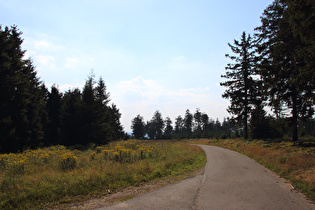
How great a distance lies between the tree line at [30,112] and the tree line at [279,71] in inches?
883

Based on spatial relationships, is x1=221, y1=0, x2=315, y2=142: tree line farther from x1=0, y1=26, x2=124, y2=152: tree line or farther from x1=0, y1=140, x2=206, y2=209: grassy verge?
x1=0, y1=26, x2=124, y2=152: tree line

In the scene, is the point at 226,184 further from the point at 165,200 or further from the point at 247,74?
the point at 247,74

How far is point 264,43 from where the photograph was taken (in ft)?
67.6

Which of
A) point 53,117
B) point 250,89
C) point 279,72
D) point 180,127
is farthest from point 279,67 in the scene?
point 180,127

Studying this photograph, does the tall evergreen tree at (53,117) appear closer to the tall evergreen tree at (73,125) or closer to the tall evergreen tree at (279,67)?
the tall evergreen tree at (73,125)

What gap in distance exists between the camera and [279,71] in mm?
16828

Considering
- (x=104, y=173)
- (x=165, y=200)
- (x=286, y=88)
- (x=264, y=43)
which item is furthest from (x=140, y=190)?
(x=264, y=43)

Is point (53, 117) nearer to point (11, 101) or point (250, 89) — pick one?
point (11, 101)

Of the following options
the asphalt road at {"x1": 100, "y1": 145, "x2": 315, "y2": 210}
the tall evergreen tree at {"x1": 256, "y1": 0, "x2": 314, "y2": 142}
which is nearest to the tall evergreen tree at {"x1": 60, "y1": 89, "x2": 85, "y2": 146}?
the asphalt road at {"x1": 100, "y1": 145, "x2": 315, "y2": 210}

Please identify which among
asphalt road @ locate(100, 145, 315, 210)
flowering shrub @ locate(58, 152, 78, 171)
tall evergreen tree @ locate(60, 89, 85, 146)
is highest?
tall evergreen tree @ locate(60, 89, 85, 146)

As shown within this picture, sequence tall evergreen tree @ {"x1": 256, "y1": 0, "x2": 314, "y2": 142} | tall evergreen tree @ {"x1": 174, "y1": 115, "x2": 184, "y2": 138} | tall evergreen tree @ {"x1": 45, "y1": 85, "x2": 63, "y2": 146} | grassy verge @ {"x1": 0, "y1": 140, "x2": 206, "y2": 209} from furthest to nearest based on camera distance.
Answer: tall evergreen tree @ {"x1": 174, "y1": 115, "x2": 184, "y2": 138}
tall evergreen tree @ {"x1": 45, "y1": 85, "x2": 63, "y2": 146}
tall evergreen tree @ {"x1": 256, "y1": 0, "x2": 314, "y2": 142}
grassy verge @ {"x1": 0, "y1": 140, "x2": 206, "y2": 209}

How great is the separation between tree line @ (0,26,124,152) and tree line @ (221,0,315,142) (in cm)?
2242

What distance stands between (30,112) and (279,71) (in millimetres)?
29973

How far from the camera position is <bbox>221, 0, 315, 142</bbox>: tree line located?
449 inches
